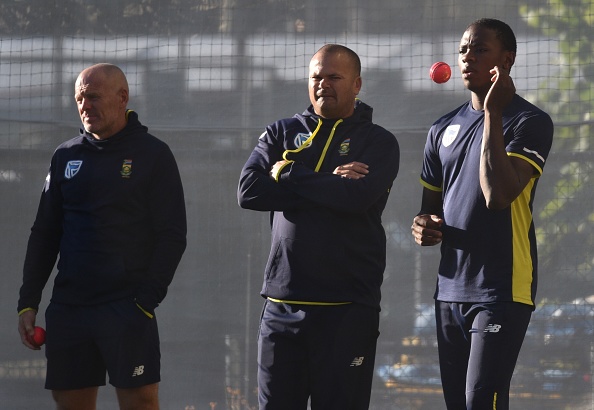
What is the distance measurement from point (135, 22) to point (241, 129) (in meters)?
0.88

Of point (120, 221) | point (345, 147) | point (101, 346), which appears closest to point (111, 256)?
point (120, 221)

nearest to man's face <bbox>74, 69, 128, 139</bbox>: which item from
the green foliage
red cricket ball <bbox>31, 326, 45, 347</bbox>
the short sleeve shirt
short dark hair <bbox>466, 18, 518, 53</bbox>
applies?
red cricket ball <bbox>31, 326, 45, 347</bbox>

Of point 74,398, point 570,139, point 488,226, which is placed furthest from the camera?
point 570,139

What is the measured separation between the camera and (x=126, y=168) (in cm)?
379

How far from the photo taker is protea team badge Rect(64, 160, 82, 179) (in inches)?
151

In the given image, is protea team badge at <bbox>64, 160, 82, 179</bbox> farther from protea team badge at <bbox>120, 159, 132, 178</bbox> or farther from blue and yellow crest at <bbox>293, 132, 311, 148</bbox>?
blue and yellow crest at <bbox>293, 132, 311, 148</bbox>

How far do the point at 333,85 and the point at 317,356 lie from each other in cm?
103

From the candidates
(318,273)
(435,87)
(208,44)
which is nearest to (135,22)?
(208,44)

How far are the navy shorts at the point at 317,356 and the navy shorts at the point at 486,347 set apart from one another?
0.33 metres

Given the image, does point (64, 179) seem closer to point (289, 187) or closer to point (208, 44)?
point (289, 187)

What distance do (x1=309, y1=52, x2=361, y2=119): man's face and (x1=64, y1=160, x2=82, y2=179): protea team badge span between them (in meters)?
0.97

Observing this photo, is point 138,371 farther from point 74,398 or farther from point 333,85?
point 333,85

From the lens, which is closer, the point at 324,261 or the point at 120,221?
the point at 324,261

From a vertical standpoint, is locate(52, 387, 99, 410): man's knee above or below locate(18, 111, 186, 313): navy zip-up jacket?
below
